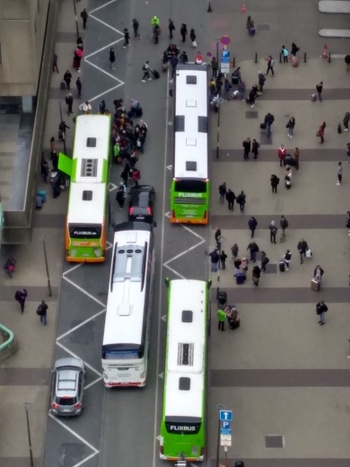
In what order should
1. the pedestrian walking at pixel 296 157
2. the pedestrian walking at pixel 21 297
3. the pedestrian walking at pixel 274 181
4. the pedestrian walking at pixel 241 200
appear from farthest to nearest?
the pedestrian walking at pixel 296 157, the pedestrian walking at pixel 274 181, the pedestrian walking at pixel 241 200, the pedestrian walking at pixel 21 297

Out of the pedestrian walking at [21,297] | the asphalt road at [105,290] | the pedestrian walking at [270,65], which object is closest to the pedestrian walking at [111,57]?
the asphalt road at [105,290]

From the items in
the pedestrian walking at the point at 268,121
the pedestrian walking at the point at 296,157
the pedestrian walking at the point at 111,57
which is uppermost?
the pedestrian walking at the point at 111,57

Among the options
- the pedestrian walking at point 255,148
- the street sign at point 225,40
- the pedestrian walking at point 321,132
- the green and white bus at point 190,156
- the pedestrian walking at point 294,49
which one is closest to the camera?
the green and white bus at point 190,156

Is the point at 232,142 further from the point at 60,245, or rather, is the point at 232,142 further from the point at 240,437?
the point at 240,437

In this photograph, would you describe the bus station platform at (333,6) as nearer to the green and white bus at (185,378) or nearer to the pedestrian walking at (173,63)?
the pedestrian walking at (173,63)

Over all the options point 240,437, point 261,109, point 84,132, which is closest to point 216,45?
point 261,109

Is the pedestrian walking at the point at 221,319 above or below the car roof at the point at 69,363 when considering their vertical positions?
above

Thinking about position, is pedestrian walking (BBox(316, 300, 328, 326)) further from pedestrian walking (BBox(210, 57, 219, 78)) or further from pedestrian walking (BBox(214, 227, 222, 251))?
pedestrian walking (BBox(210, 57, 219, 78))

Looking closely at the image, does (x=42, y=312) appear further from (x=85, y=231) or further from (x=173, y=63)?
(x=173, y=63)
